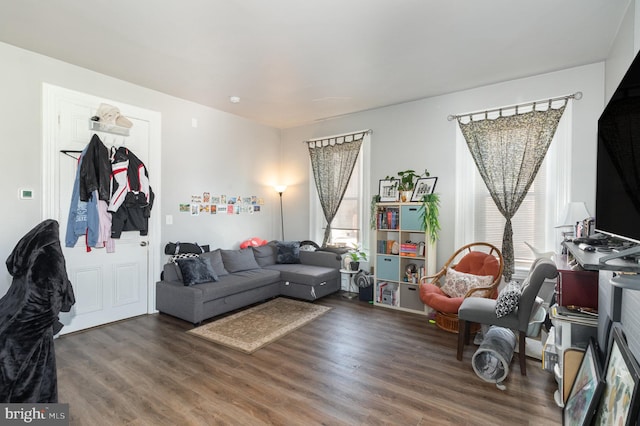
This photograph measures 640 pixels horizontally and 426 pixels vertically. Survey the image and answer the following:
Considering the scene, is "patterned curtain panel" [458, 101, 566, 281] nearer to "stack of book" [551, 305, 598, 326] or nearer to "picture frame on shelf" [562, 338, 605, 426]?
"stack of book" [551, 305, 598, 326]

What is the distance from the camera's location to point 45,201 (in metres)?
3.15

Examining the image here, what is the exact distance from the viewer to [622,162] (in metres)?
1.36

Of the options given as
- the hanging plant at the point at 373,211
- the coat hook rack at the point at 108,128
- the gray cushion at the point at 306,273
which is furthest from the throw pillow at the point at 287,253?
the coat hook rack at the point at 108,128

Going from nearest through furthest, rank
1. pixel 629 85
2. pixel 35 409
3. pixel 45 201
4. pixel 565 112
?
pixel 629 85 → pixel 35 409 → pixel 45 201 → pixel 565 112

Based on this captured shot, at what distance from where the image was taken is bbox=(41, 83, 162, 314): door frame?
315 centimetres

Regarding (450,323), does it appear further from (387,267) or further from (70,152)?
(70,152)

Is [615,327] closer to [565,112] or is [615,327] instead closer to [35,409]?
[565,112]

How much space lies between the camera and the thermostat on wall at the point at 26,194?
3.00 meters

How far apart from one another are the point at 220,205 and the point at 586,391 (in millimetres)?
4498

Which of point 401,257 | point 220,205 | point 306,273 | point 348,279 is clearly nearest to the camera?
point 401,257

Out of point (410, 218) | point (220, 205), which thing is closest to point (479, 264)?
point (410, 218)

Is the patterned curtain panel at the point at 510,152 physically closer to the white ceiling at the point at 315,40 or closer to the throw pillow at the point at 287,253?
the white ceiling at the point at 315,40

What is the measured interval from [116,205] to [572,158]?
5113mm

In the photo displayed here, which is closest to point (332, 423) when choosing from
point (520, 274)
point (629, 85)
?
point (629, 85)
